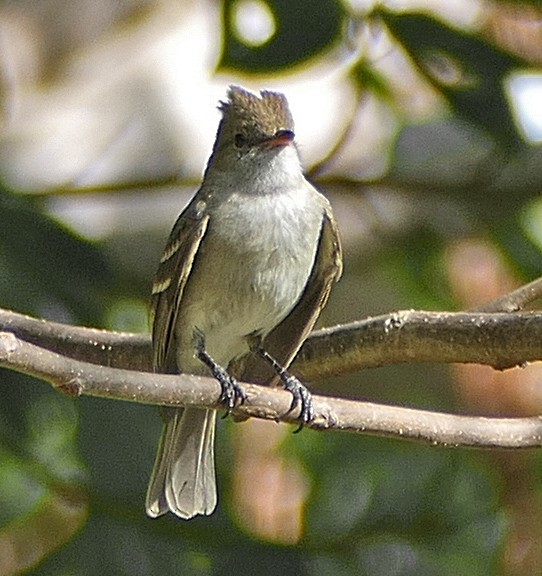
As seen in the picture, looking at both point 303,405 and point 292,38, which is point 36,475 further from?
point 292,38

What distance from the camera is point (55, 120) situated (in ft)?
16.4

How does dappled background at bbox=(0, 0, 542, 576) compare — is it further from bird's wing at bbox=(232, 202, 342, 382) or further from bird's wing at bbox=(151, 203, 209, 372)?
bird's wing at bbox=(232, 202, 342, 382)

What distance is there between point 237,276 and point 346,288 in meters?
1.55

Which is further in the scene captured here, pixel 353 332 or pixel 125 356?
pixel 125 356

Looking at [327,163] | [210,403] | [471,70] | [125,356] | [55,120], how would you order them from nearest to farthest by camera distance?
1. [210,403]
2. [125,356]
3. [471,70]
4. [327,163]
5. [55,120]

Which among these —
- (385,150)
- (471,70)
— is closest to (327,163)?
(385,150)

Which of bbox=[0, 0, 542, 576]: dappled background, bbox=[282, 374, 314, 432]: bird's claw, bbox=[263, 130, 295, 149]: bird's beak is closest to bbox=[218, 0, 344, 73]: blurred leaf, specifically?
bbox=[0, 0, 542, 576]: dappled background

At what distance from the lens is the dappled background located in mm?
2781

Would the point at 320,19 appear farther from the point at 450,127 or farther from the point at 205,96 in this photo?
the point at 205,96

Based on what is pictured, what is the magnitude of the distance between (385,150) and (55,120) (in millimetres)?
1758

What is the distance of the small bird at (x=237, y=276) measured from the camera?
2.85 meters

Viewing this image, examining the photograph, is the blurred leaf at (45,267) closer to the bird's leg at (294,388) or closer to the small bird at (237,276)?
the small bird at (237,276)

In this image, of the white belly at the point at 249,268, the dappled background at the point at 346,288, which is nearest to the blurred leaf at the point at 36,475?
the dappled background at the point at 346,288

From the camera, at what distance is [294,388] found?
266 cm
